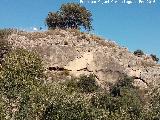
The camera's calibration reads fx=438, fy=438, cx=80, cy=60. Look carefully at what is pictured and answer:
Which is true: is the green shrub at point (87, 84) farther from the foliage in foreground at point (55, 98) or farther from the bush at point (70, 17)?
the bush at point (70, 17)

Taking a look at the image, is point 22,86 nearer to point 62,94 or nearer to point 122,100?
point 62,94

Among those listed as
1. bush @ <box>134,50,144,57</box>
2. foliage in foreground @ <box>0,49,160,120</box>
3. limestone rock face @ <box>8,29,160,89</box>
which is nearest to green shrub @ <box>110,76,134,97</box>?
foliage in foreground @ <box>0,49,160,120</box>

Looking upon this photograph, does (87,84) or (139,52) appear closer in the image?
(87,84)

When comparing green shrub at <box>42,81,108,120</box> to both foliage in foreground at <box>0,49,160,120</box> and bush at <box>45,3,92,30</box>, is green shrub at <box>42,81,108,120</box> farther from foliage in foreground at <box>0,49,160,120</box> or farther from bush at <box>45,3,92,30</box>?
bush at <box>45,3,92,30</box>

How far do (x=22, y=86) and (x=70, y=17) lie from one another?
5292 centimetres

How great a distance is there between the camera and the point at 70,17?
433 feet

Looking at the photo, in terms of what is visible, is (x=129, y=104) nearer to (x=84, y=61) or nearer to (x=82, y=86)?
(x=82, y=86)

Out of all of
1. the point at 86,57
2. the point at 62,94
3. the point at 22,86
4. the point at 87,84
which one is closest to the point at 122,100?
the point at 87,84

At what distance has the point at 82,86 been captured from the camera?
339 feet

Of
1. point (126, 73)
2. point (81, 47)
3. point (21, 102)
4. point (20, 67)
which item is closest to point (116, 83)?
point (126, 73)

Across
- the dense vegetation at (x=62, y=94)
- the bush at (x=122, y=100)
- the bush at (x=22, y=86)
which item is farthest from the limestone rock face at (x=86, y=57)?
the bush at (x=22, y=86)

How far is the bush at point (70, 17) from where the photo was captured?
431 feet

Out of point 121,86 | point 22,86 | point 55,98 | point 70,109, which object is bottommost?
point 121,86

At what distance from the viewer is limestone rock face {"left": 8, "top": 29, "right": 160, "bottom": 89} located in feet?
368
